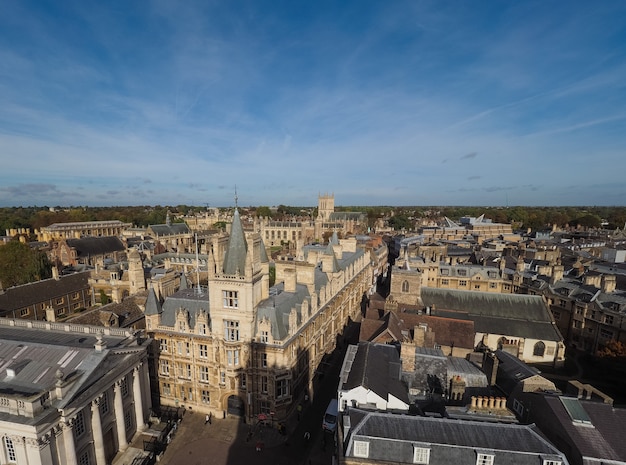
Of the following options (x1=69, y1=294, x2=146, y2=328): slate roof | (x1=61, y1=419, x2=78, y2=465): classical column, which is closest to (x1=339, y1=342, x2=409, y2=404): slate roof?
(x1=61, y1=419, x2=78, y2=465): classical column

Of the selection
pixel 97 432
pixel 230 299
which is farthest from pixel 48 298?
pixel 230 299

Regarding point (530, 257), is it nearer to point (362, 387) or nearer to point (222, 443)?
point (362, 387)

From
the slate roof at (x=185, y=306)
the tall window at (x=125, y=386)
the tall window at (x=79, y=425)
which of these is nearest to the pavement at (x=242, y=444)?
the tall window at (x=125, y=386)

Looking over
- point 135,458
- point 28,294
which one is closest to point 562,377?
point 135,458

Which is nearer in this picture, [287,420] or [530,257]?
[287,420]

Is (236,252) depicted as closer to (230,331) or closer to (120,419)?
(230,331)

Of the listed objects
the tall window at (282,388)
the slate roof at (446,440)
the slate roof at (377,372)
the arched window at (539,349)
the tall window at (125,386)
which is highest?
the slate roof at (446,440)

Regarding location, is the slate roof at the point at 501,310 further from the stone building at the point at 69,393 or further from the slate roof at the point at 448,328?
the stone building at the point at 69,393

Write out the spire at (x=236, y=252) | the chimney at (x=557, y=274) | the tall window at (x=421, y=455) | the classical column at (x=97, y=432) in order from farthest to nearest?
1. the chimney at (x=557, y=274)
2. the spire at (x=236, y=252)
3. the classical column at (x=97, y=432)
4. the tall window at (x=421, y=455)
